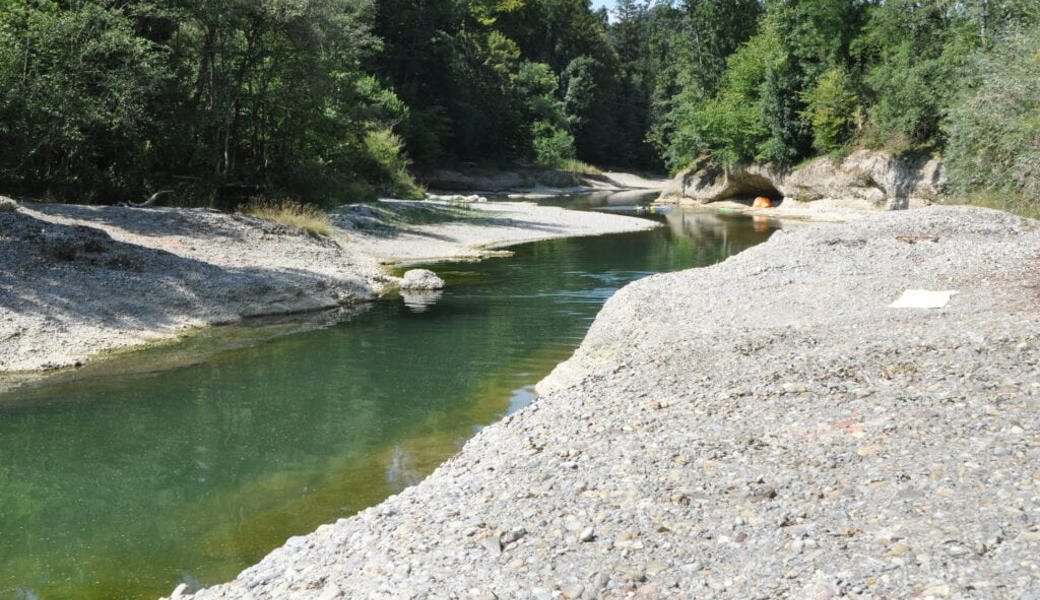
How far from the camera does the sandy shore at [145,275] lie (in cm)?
1680

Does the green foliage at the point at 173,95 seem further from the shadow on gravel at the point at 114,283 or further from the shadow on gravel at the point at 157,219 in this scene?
the shadow on gravel at the point at 114,283

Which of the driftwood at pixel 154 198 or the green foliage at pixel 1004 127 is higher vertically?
the green foliage at pixel 1004 127

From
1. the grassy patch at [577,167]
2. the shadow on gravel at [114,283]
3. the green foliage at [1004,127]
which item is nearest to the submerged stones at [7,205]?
the shadow on gravel at [114,283]

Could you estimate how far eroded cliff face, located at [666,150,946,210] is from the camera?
1722 inches

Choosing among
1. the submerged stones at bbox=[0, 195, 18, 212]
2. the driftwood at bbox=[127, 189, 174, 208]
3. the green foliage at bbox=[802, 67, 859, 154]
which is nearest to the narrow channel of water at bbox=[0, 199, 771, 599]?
the submerged stones at bbox=[0, 195, 18, 212]

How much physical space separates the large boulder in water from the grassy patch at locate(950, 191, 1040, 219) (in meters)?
15.5

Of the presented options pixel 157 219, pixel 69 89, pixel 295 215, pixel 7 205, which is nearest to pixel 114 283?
pixel 7 205

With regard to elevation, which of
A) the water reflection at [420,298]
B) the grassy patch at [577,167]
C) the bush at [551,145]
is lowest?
the water reflection at [420,298]

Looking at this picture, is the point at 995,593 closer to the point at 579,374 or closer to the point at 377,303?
the point at 579,374

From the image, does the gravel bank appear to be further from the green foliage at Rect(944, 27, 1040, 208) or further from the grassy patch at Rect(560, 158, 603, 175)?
the grassy patch at Rect(560, 158, 603, 175)

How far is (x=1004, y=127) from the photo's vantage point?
26.3 m

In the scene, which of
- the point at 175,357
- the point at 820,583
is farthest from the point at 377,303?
the point at 820,583

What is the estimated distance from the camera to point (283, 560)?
771 cm

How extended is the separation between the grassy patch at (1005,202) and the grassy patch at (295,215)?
19590 millimetres
